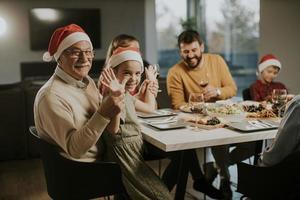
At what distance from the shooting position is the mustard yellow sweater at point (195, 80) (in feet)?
10.7

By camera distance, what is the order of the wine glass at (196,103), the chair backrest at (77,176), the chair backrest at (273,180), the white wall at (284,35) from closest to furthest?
1. the chair backrest at (273,180)
2. the chair backrest at (77,176)
3. the wine glass at (196,103)
4. the white wall at (284,35)

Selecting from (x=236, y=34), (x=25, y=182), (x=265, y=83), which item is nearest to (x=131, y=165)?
(x=25, y=182)

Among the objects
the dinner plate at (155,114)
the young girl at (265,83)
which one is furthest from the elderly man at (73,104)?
the young girl at (265,83)

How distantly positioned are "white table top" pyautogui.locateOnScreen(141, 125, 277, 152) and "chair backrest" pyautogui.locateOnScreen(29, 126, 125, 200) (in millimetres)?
249

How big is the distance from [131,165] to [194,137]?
33cm

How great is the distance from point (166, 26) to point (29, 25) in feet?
8.85

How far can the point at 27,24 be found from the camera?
25.4ft

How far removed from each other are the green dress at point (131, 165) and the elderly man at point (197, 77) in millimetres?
1142

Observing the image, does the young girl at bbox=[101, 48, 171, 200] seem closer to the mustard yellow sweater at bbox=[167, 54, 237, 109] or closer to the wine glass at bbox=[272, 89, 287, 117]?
the wine glass at bbox=[272, 89, 287, 117]

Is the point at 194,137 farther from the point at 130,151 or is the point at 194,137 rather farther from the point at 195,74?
the point at 195,74

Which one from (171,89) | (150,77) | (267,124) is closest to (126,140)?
(150,77)

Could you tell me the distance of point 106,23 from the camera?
26.8ft

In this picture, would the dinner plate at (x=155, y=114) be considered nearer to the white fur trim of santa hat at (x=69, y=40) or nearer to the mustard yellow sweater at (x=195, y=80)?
the mustard yellow sweater at (x=195, y=80)

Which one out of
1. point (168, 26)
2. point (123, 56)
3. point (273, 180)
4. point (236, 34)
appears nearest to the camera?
point (273, 180)
